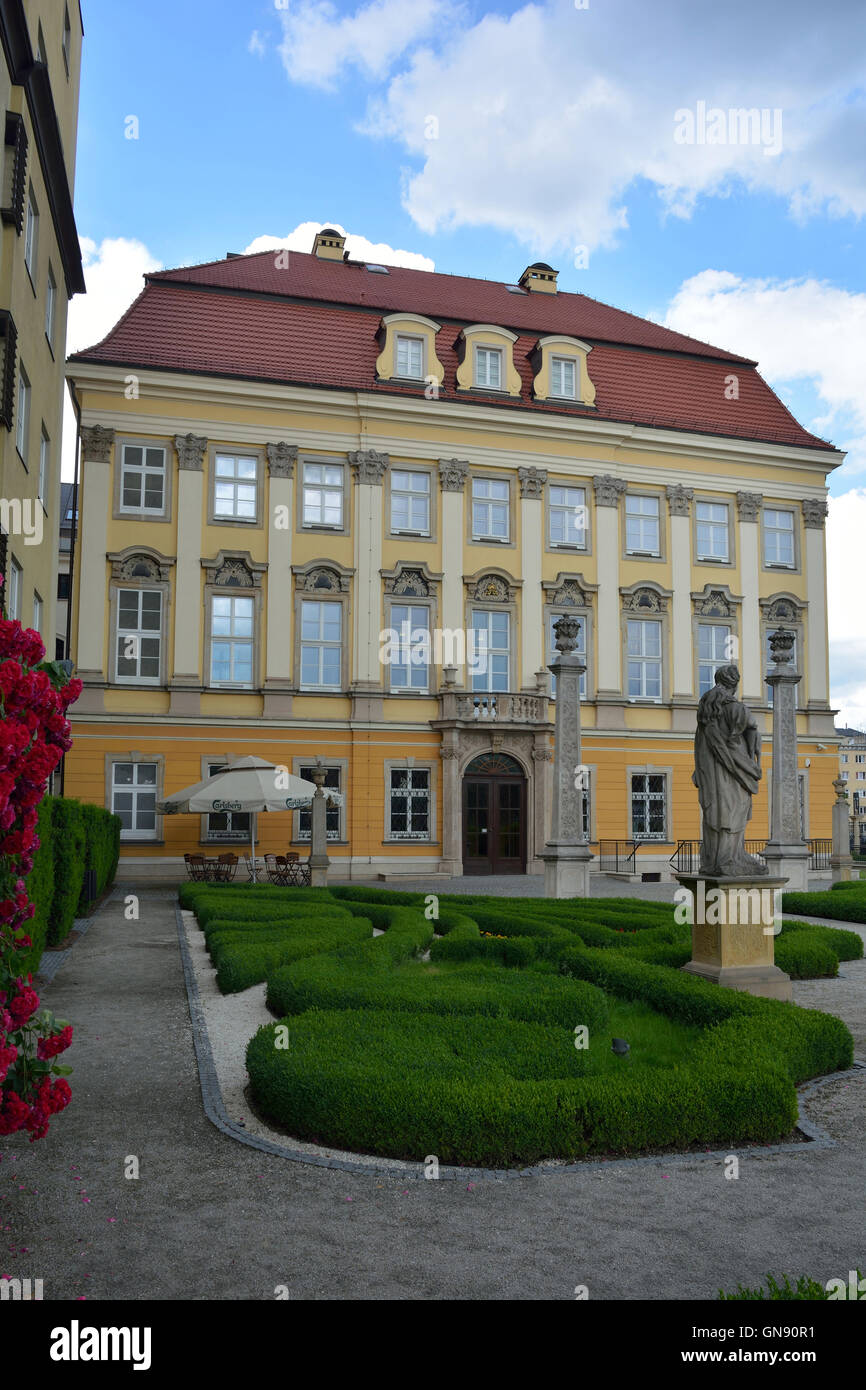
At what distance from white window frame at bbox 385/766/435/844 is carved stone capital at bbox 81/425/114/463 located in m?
11.5

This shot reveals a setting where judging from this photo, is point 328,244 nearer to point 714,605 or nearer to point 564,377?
point 564,377

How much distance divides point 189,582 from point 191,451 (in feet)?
11.9

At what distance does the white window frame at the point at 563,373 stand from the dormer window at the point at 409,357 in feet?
13.9

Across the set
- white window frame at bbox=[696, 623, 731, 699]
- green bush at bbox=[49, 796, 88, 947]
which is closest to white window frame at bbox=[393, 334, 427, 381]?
white window frame at bbox=[696, 623, 731, 699]

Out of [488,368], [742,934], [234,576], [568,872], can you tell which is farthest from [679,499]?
[742,934]

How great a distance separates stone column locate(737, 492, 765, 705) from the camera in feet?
113

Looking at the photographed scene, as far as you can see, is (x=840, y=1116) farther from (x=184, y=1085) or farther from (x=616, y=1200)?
(x=184, y=1085)

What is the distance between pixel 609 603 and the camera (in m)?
32.9

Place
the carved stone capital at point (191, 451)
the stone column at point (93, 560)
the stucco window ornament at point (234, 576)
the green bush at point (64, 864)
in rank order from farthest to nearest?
the stucco window ornament at point (234, 576), the carved stone capital at point (191, 451), the stone column at point (93, 560), the green bush at point (64, 864)

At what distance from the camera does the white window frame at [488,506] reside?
105ft

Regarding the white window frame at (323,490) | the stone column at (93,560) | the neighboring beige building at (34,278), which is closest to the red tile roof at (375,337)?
the white window frame at (323,490)

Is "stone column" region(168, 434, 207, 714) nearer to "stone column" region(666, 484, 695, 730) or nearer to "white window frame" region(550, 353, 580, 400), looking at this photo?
"white window frame" region(550, 353, 580, 400)

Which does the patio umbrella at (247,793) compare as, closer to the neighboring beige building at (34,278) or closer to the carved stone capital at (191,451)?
the neighboring beige building at (34,278)
